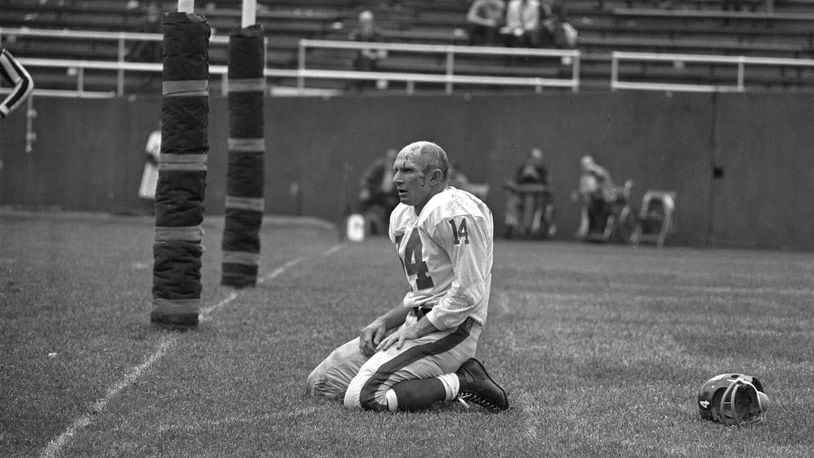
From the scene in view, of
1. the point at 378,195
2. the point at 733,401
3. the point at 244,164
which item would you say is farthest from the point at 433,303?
the point at 378,195

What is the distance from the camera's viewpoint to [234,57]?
43.5 feet

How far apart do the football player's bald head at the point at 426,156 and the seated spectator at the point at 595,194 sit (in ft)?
60.9

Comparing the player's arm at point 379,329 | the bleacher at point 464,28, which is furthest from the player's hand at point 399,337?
the bleacher at point 464,28

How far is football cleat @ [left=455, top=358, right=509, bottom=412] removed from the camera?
6.94 metres

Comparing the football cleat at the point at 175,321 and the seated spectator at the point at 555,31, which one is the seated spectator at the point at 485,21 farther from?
the football cleat at the point at 175,321

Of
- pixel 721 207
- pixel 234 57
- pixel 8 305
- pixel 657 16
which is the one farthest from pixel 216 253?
pixel 657 16

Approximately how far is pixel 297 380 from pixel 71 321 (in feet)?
9.51

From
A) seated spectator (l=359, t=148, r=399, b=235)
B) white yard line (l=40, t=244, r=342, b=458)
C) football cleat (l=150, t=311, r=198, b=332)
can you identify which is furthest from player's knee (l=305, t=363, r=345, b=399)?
seated spectator (l=359, t=148, r=399, b=235)

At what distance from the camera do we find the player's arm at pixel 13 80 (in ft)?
27.1

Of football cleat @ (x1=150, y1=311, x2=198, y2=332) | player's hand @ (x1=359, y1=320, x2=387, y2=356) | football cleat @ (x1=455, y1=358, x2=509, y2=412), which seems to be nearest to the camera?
football cleat @ (x1=455, y1=358, x2=509, y2=412)

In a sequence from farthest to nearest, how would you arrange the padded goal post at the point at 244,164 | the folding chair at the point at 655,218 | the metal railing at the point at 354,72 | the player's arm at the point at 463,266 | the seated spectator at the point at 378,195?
the metal railing at the point at 354,72, the seated spectator at the point at 378,195, the folding chair at the point at 655,218, the padded goal post at the point at 244,164, the player's arm at the point at 463,266

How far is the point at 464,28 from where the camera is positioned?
30.4 m

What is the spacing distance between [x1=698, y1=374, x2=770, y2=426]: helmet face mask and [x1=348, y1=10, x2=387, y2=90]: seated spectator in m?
20.7

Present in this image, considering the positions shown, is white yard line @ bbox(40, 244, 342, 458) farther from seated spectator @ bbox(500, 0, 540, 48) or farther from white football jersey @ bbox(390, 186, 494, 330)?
→ seated spectator @ bbox(500, 0, 540, 48)
